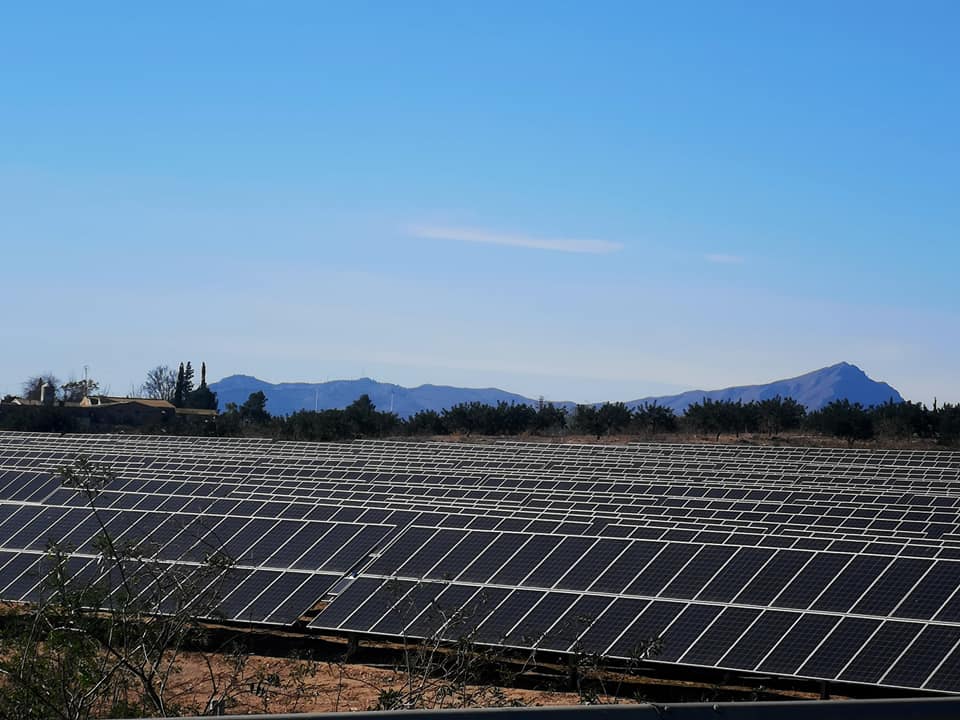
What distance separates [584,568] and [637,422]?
53634 millimetres

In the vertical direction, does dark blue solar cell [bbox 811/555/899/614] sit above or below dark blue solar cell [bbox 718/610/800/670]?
above

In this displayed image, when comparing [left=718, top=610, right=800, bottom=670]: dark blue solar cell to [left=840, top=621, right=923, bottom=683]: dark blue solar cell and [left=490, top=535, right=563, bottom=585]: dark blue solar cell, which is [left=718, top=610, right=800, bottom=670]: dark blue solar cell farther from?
[left=490, top=535, right=563, bottom=585]: dark blue solar cell

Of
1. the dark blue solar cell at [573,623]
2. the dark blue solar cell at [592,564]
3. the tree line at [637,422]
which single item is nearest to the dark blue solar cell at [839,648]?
the dark blue solar cell at [573,623]

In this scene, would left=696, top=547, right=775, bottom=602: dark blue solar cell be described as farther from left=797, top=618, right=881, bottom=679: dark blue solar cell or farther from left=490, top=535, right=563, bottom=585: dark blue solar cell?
left=490, top=535, right=563, bottom=585: dark blue solar cell

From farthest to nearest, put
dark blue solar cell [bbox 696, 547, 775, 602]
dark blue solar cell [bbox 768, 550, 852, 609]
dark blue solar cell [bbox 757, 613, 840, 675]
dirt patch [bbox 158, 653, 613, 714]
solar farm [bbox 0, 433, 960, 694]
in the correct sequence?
1. dark blue solar cell [bbox 696, 547, 775, 602]
2. dark blue solar cell [bbox 768, 550, 852, 609]
3. solar farm [bbox 0, 433, 960, 694]
4. dark blue solar cell [bbox 757, 613, 840, 675]
5. dirt patch [bbox 158, 653, 613, 714]

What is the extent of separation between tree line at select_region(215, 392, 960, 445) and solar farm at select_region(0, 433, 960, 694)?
123 ft

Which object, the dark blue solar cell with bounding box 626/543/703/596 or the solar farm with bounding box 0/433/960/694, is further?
the dark blue solar cell with bounding box 626/543/703/596

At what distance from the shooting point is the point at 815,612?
11953 mm

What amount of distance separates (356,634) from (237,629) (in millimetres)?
2316

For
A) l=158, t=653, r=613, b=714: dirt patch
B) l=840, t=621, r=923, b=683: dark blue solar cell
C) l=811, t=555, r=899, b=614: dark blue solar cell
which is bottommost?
l=158, t=653, r=613, b=714: dirt patch

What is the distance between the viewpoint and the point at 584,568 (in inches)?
536

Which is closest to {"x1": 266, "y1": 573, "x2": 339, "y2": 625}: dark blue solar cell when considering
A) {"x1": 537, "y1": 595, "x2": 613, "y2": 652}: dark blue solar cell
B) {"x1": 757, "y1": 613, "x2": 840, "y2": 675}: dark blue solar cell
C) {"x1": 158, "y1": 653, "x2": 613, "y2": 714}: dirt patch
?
{"x1": 158, "y1": 653, "x2": 613, "y2": 714}: dirt patch

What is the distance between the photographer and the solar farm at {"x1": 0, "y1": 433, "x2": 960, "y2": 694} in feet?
37.5

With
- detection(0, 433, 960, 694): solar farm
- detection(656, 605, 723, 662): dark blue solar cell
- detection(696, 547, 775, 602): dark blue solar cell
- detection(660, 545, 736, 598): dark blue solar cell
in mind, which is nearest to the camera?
detection(0, 433, 960, 694): solar farm
